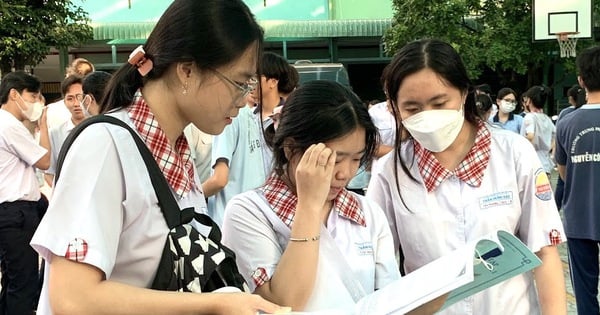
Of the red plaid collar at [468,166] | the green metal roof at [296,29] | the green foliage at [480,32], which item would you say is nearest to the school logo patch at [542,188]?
the red plaid collar at [468,166]

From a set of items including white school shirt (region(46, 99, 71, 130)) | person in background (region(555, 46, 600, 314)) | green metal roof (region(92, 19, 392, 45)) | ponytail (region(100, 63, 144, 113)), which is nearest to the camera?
ponytail (region(100, 63, 144, 113))

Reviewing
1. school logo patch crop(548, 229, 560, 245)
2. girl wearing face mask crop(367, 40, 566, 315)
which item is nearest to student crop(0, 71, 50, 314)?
girl wearing face mask crop(367, 40, 566, 315)

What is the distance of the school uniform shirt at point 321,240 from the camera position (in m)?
1.49

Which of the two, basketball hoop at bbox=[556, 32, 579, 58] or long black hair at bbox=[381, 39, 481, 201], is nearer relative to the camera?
long black hair at bbox=[381, 39, 481, 201]

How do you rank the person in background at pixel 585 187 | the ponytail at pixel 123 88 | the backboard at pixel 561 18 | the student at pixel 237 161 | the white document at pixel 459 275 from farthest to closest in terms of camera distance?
the backboard at pixel 561 18 < the person in background at pixel 585 187 < the student at pixel 237 161 < the ponytail at pixel 123 88 < the white document at pixel 459 275

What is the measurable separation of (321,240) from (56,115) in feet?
11.4

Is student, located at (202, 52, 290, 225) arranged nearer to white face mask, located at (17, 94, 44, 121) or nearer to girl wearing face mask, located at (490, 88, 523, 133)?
white face mask, located at (17, 94, 44, 121)

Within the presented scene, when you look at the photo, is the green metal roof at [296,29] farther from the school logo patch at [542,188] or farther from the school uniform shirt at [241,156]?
the school logo patch at [542,188]

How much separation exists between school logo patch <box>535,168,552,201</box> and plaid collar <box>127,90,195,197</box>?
935 mm

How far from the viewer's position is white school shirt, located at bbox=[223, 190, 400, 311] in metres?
1.49

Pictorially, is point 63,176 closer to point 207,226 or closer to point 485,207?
point 207,226

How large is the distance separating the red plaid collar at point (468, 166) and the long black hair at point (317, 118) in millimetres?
210

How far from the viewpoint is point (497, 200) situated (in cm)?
170

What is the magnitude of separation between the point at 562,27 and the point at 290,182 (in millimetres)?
8992
